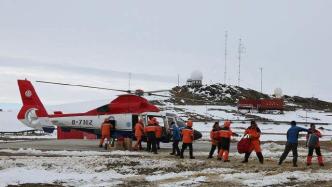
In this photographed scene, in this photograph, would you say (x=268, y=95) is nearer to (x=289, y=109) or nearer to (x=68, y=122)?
(x=289, y=109)

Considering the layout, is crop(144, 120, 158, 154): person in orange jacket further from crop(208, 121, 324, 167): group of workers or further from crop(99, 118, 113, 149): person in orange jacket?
crop(208, 121, 324, 167): group of workers

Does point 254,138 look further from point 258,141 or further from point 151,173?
point 151,173

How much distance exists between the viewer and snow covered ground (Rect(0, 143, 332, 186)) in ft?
44.7

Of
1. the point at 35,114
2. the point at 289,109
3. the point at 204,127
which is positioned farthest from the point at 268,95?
the point at 35,114

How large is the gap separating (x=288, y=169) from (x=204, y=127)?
42.2 meters

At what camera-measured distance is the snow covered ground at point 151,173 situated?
13609 millimetres

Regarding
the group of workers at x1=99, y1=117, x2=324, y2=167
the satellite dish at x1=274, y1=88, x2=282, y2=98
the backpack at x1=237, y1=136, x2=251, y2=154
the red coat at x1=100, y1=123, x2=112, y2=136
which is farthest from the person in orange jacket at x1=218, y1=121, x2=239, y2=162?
the satellite dish at x1=274, y1=88, x2=282, y2=98

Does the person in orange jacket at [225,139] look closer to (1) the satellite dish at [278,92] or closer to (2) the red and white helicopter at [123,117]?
(2) the red and white helicopter at [123,117]

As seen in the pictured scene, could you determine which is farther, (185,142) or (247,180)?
(185,142)

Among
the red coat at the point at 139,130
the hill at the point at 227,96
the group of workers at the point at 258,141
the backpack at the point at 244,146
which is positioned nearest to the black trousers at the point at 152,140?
the red coat at the point at 139,130

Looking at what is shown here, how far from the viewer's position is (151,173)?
50.4ft

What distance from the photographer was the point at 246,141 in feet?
61.1

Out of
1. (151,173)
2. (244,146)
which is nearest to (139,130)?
(244,146)

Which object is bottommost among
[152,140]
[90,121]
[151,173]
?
[151,173]
